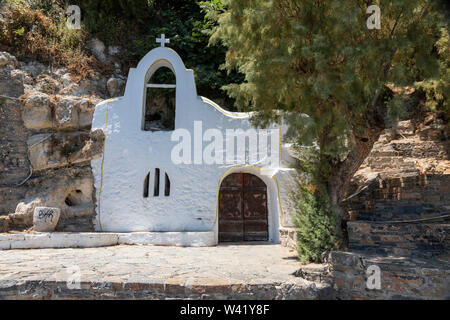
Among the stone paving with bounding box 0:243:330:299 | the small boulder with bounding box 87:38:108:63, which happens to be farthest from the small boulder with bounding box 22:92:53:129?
Answer: the stone paving with bounding box 0:243:330:299

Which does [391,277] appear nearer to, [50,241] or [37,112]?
[50,241]

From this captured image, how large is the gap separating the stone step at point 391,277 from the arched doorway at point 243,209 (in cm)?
417

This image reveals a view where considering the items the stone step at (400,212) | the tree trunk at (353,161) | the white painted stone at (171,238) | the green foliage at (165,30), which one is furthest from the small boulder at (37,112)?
the stone step at (400,212)

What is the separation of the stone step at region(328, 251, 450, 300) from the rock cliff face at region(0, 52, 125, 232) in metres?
7.02

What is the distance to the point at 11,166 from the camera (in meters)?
10.2

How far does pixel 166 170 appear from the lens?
9.23m

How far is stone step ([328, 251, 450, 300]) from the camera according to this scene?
4750 mm

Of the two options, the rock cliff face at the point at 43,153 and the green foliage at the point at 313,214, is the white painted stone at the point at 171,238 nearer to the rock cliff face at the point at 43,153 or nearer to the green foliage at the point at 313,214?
the rock cliff face at the point at 43,153

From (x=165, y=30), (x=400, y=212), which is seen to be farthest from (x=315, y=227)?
(x=165, y=30)

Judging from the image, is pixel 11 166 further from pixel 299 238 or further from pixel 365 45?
pixel 365 45

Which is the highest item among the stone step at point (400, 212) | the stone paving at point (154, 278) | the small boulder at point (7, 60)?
the small boulder at point (7, 60)

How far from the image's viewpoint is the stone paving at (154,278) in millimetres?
4555
